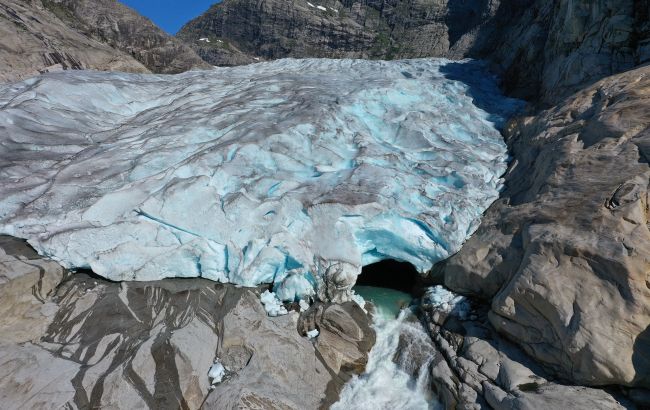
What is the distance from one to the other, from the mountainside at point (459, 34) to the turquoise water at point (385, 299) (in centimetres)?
710

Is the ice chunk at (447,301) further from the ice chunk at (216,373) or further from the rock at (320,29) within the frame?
the rock at (320,29)

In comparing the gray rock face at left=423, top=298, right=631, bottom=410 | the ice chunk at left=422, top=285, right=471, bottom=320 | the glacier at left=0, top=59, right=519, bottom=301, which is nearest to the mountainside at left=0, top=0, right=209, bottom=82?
the glacier at left=0, top=59, right=519, bottom=301

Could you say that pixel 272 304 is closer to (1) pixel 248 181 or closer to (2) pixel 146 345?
(2) pixel 146 345

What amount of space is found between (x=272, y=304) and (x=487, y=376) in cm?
376

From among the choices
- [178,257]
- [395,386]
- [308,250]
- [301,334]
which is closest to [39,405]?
[178,257]

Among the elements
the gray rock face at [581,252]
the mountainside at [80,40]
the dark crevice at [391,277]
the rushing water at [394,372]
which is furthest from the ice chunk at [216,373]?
the mountainside at [80,40]

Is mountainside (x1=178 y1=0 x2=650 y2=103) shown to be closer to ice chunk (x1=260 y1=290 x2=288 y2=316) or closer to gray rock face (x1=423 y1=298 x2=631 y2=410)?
gray rock face (x1=423 y1=298 x2=631 y2=410)

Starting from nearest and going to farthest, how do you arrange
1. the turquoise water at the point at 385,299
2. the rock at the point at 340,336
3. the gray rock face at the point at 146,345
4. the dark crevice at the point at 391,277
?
the gray rock face at the point at 146,345, the rock at the point at 340,336, the turquoise water at the point at 385,299, the dark crevice at the point at 391,277

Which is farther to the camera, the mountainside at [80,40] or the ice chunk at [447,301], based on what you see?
the mountainside at [80,40]

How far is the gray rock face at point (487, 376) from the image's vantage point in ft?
15.4

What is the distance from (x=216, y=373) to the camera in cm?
594

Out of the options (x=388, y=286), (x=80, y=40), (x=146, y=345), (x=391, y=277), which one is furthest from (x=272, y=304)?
(x=80, y=40)

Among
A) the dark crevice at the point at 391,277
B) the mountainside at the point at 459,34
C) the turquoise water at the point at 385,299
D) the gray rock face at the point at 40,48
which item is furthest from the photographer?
the gray rock face at the point at 40,48

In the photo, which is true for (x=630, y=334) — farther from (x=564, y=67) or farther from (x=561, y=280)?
(x=564, y=67)
